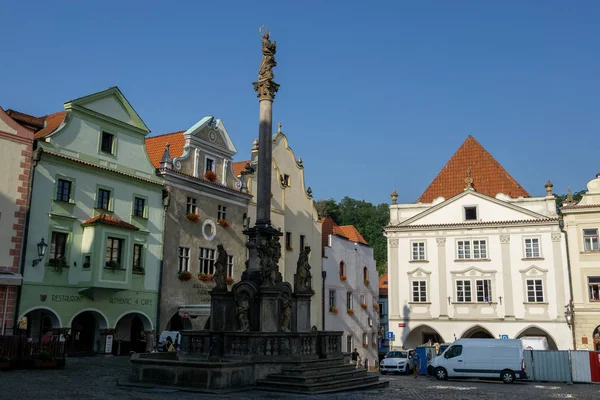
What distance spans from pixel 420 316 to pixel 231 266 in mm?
15085

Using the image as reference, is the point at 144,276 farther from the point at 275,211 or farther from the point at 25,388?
the point at 25,388

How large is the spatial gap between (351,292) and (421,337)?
724 centimetres

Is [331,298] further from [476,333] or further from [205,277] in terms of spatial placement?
[205,277]

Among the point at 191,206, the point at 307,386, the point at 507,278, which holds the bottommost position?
the point at 307,386

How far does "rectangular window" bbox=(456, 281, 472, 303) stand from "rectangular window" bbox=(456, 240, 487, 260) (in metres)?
1.91

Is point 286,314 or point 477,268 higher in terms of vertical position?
point 477,268

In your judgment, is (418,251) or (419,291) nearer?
(419,291)

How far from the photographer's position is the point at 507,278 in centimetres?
4375

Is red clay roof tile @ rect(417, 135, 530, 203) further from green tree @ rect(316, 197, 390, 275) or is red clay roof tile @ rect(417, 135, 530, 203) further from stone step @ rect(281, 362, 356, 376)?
green tree @ rect(316, 197, 390, 275)

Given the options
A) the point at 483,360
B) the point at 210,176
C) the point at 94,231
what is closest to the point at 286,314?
the point at 483,360

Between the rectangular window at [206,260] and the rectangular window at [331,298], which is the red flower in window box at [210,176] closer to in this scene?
the rectangular window at [206,260]

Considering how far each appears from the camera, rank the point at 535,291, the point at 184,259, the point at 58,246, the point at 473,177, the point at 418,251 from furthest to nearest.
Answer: the point at 473,177 → the point at 418,251 → the point at 535,291 → the point at 184,259 → the point at 58,246

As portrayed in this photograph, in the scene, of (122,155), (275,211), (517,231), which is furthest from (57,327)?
(517,231)

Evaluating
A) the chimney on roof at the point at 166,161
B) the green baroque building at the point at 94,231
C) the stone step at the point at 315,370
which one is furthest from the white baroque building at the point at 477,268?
the stone step at the point at 315,370
